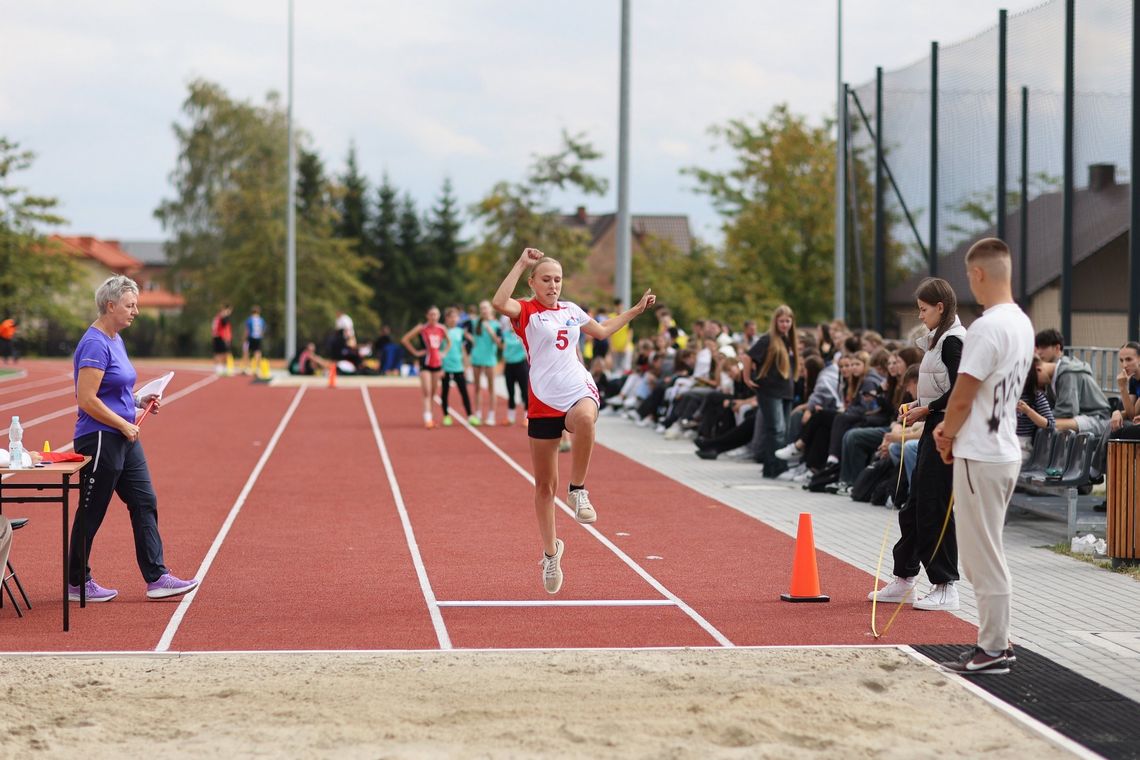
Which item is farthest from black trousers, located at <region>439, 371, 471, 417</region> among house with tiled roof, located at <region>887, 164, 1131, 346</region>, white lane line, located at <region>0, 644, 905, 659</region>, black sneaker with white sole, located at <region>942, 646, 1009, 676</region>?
black sneaker with white sole, located at <region>942, 646, 1009, 676</region>

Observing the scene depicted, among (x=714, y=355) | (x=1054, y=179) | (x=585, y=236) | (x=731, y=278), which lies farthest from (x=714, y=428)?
(x=585, y=236)

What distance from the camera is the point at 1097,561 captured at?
1013 cm

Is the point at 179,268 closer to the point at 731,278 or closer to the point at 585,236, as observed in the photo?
the point at 585,236

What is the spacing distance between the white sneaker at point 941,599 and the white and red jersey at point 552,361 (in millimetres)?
2280

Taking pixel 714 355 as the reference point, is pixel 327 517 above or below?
below

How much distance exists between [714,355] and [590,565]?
10845 mm

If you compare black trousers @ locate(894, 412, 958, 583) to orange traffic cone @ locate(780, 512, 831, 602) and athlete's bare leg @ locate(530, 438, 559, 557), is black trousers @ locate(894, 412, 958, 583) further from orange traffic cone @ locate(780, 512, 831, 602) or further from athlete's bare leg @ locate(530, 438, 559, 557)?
athlete's bare leg @ locate(530, 438, 559, 557)

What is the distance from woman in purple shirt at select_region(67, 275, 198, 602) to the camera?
828 cm

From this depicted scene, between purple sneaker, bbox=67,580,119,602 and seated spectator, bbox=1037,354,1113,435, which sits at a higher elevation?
seated spectator, bbox=1037,354,1113,435

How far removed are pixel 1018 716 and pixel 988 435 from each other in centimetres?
128

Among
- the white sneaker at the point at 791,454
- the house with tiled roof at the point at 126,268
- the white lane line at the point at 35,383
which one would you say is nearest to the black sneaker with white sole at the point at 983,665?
the white sneaker at the point at 791,454

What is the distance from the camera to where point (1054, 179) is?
687 inches

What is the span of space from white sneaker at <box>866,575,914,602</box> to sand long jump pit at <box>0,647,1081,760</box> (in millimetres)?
1422

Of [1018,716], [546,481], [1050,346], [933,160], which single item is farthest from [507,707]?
[933,160]
